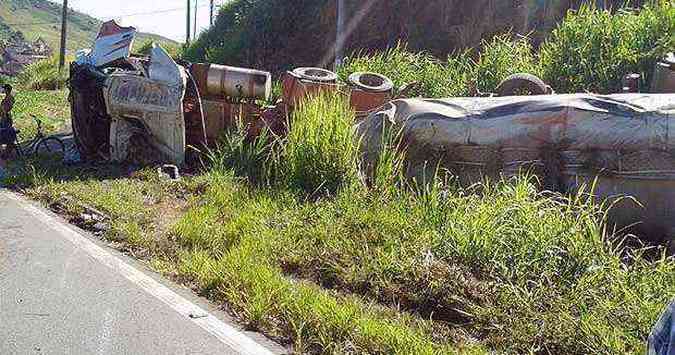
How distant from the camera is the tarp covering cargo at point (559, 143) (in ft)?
18.2

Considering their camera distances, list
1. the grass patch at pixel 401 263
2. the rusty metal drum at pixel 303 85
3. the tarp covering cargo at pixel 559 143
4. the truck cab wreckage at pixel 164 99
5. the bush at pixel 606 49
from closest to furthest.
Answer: the grass patch at pixel 401 263
the tarp covering cargo at pixel 559 143
the bush at pixel 606 49
the truck cab wreckage at pixel 164 99
the rusty metal drum at pixel 303 85

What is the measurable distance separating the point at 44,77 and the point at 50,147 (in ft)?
66.9

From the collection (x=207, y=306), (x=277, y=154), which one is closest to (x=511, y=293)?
(x=207, y=306)

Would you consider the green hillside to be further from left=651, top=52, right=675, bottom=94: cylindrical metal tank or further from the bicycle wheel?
left=651, top=52, right=675, bottom=94: cylindrical metal tank

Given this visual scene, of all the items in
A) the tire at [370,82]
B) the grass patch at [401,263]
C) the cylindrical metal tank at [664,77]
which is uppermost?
the cylindrical metal tank at [664,77]

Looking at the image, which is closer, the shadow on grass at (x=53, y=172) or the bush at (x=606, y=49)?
the shadow on grass at (x=53, y=172)

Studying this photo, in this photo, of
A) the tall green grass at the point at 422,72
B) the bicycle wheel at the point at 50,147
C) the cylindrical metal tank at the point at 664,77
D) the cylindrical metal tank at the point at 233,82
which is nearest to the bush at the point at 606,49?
the cylindrical metal tank at the point at 664,77

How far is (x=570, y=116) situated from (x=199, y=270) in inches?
143

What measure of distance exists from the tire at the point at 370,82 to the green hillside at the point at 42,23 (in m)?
98.5

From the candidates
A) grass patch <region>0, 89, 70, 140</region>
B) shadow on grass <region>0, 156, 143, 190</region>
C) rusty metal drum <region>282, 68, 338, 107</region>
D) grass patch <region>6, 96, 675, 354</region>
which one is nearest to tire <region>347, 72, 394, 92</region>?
rusty metal drum <region>282, 68, 338, 107</region>

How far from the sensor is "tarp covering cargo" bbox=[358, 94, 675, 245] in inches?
218

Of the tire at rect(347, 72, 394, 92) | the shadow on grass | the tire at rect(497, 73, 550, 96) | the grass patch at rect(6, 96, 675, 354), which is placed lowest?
the shadow on grass

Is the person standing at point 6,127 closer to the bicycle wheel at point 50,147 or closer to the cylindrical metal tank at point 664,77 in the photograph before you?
the bicycle wheel at point 50,147

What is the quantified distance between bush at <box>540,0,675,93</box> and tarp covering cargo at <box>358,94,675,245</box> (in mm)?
2974
